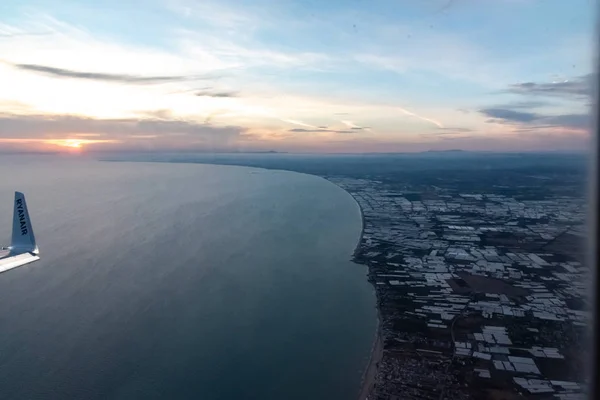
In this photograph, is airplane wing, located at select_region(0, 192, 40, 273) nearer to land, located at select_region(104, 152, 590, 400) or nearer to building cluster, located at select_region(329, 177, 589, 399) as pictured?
land, located at select_region(104, 152, 590, 400)

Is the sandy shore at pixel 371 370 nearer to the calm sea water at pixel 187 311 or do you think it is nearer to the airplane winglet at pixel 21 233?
the calm sea water at pixel 187 311

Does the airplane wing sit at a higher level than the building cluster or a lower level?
higher

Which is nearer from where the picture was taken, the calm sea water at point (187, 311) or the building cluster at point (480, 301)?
the building cluster at point (480, 301)

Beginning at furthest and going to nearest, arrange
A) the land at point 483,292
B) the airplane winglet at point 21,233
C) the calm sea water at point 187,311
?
the airplane winglet at point 21,233 < the calm sea water at point 187,311 < the land at point 483,292

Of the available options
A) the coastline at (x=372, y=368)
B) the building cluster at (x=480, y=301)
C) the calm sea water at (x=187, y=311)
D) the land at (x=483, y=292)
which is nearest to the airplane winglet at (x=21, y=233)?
the calm sea water at (x=187, y=311)

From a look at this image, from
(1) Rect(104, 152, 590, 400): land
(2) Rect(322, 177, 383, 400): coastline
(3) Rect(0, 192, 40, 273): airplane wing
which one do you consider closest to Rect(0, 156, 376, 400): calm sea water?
(2) Rect(322, 177, 383, 400): coastline

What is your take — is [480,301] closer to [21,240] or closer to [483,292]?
[483,292]

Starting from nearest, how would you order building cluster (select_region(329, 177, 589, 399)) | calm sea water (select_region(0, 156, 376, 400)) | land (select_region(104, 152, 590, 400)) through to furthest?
land (select_region(104, 152, 590, 400)), building cluster (select_region(329, 177, 589, 399)), calm sea water (select_region(0, 156, 376, 400))
